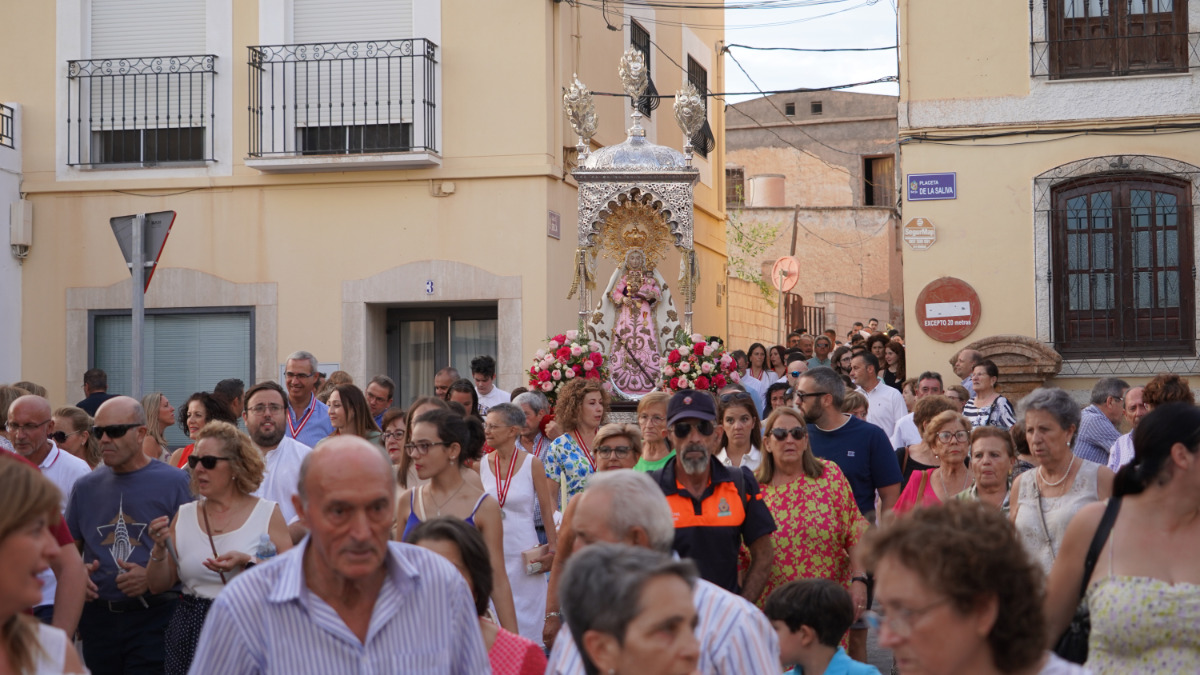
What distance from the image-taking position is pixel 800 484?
718 cm

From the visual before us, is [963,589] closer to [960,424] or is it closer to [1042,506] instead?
[1042,506]

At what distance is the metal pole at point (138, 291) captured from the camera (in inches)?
379

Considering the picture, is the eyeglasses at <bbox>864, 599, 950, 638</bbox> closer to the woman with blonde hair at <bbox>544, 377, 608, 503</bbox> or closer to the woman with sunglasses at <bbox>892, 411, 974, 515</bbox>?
the woman with sunglasses at <bbox>892, 411, 974, 515</bbox>

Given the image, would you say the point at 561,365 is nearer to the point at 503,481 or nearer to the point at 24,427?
the point at 503,481

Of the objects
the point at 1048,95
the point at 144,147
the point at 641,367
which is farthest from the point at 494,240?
the point at 1048,95

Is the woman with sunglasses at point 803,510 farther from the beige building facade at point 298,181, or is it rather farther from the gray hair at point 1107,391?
the beige building facade at point 298,181

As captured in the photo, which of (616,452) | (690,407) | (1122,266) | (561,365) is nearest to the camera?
(690,407)

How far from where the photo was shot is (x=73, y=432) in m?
8.70

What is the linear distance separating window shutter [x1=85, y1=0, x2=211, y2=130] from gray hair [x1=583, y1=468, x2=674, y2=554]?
14230 mm

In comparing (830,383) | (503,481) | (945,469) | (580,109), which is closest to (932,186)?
(580,109)

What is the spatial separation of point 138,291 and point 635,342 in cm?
606

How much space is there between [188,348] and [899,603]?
15452mm

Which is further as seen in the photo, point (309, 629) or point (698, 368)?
point (698, 368)

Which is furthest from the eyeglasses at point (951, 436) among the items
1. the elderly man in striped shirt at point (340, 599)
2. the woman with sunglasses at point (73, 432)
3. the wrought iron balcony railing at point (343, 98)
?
the wrought iron balcony railing at point (343, 98)
